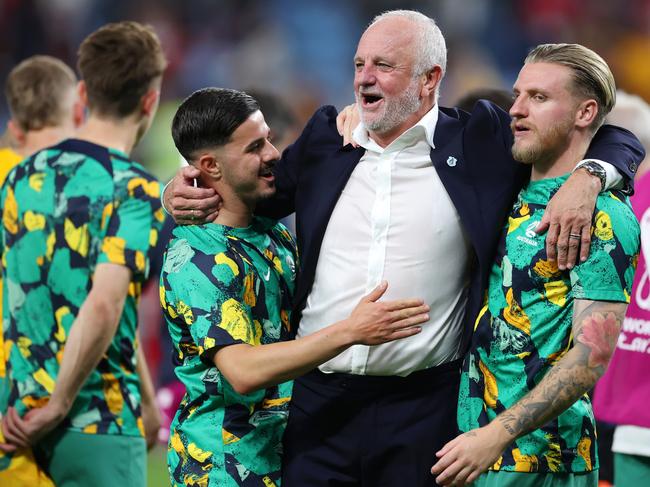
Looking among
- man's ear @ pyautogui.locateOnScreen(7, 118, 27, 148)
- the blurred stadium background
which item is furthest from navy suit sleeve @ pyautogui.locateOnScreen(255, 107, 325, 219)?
the blurred stadium background

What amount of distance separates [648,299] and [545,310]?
1.32m

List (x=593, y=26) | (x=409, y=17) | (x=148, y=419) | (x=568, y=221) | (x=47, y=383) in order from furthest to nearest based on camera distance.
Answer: (x=593, y=26)
(x=148, y=419)
(x=47, y=383)
(x=409, y=17)
(x=568, y=221)

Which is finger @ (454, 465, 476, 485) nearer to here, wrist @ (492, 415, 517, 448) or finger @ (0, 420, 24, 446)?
wrist @ (492, 415, 517, 448)

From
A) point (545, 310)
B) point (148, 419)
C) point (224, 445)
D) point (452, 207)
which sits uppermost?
point (452, 207)

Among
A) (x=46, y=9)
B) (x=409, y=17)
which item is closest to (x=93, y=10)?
(x=46, y=9)

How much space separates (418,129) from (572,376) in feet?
3.31

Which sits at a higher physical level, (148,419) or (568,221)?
(568,221)

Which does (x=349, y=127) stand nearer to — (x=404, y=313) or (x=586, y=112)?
(x=586, y=112)

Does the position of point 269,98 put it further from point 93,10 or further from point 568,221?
point 93,10

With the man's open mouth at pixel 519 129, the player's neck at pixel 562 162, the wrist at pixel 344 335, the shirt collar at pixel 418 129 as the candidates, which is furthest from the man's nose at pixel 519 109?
the wrist at pixel 344 335

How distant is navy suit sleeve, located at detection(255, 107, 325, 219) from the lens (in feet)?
12.2

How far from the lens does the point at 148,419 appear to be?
15.2ft

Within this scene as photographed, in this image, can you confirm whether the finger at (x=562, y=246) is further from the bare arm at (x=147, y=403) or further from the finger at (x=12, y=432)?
the finger at (x=12, y=432)

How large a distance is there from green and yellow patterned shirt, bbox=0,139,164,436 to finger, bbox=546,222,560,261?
176cm
